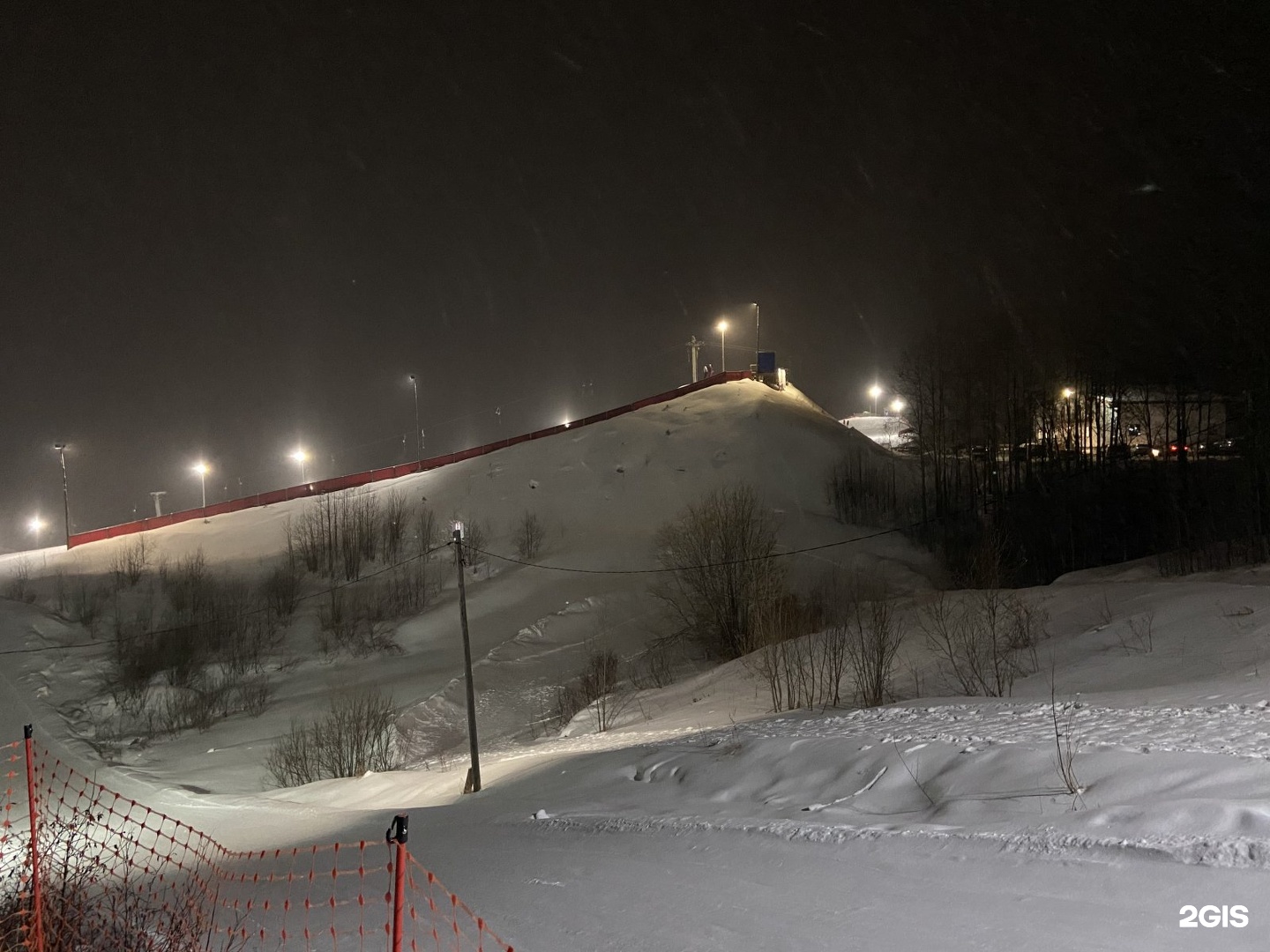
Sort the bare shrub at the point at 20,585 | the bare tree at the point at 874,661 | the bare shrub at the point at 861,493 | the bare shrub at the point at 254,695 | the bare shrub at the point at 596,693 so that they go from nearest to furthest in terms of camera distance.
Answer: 1. the bare tree at the point at 874,661
2. the bare shrub at the point at 596,693
3. the bare shrub at the point at 254,695
4. the bare shrub at the point at 20,585
5. the bare shrub at the point at 861,493

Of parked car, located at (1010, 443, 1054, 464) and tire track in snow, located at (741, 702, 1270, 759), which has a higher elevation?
parked car, located at (1010, 443, 1054, 464)

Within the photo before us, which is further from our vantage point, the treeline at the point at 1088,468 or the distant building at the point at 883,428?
the distant building at the point at 883,428

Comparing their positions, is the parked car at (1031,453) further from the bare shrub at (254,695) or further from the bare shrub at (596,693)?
the bare shrub at (254,695)

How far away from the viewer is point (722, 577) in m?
34.1

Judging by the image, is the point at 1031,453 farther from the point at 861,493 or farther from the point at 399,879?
the point at 399,879

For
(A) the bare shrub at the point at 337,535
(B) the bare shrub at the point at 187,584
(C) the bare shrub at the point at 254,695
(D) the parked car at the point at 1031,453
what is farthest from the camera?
(D) the parked car at the point at 1031,453

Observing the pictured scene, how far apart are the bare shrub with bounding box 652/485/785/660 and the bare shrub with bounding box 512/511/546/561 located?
→ 11.2 metres

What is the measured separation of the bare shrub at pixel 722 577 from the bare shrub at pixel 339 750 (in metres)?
12.4

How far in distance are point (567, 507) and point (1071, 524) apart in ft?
89.7

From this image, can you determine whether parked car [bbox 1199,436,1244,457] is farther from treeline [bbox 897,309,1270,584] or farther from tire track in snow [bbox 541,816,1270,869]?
tire track in snow [bbox 541,816,1270,869]

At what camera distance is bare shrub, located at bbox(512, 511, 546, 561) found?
46.0 meters

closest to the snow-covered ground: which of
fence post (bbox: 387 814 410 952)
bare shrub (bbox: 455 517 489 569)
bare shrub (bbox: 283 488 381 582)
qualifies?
fence post (bbox: 387 814 410 952)

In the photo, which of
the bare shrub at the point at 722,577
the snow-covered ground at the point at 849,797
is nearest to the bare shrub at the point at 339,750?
the snow-covered ground at the point at 849,797

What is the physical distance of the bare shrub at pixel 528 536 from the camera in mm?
46031
